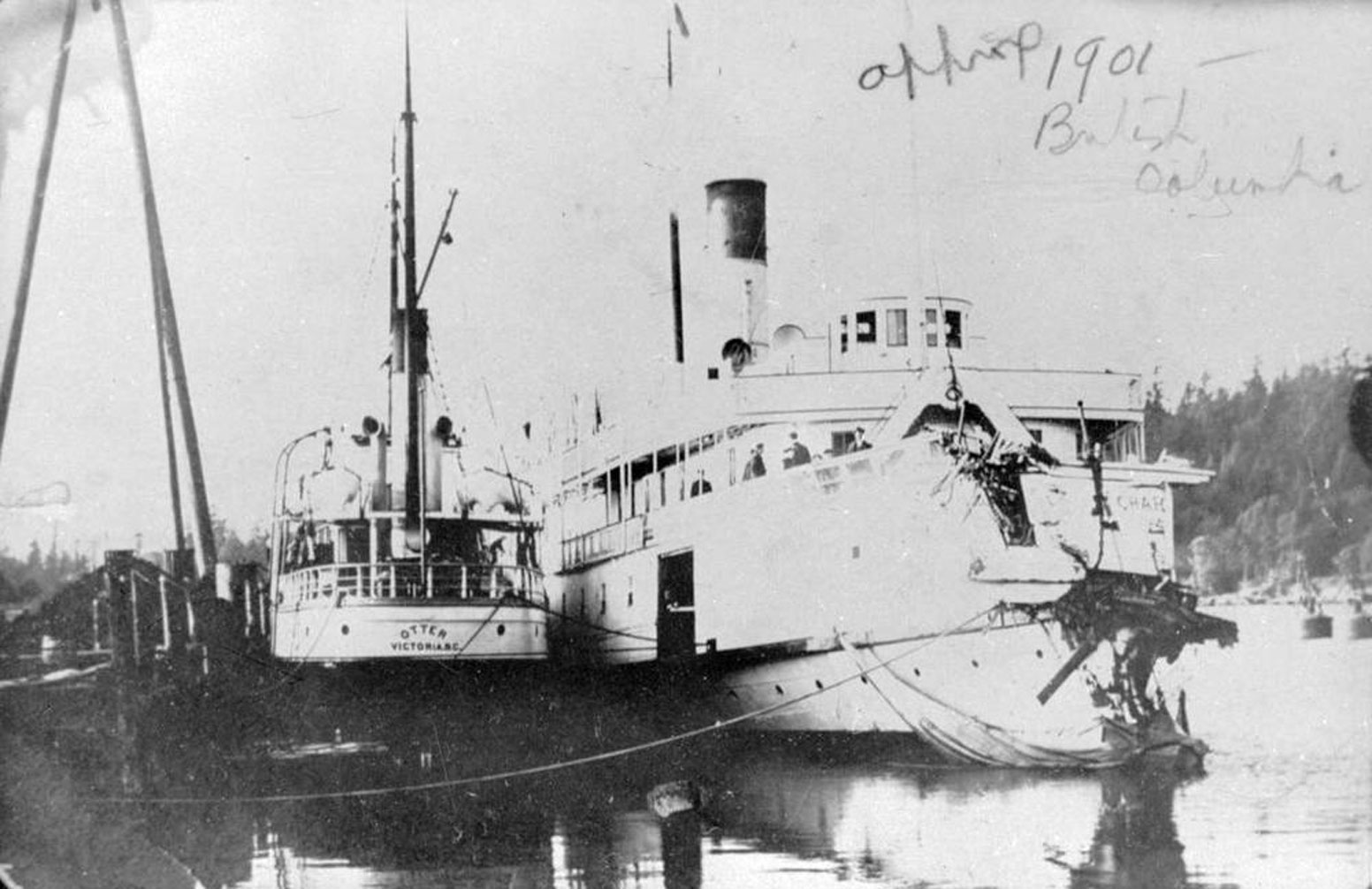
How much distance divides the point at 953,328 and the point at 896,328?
0.39 feet

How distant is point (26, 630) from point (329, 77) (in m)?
1.45

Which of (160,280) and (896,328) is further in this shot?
(160,280)

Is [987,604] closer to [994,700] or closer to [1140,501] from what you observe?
[994,700]

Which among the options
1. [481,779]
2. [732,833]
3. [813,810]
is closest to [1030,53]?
[813,810]

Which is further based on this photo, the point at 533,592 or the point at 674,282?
the point at 533,592

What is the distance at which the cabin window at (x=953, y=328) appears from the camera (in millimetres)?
2873

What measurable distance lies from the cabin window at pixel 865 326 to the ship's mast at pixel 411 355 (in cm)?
100

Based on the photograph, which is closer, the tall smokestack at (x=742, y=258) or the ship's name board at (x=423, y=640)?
the tall smokestack at (x=742, y=258)

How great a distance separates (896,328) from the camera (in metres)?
2.90

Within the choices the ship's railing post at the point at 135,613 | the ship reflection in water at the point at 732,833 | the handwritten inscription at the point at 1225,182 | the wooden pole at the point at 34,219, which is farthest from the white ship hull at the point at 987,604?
the wooden pole at the point at 34,219

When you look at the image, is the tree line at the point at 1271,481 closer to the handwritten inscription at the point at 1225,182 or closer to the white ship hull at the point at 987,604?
the white ship hull at the point at 987,604

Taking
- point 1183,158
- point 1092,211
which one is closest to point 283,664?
point 1092,211

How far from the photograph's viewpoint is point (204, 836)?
3.04 metres

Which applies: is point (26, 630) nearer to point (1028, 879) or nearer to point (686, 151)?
point (686, 151)
